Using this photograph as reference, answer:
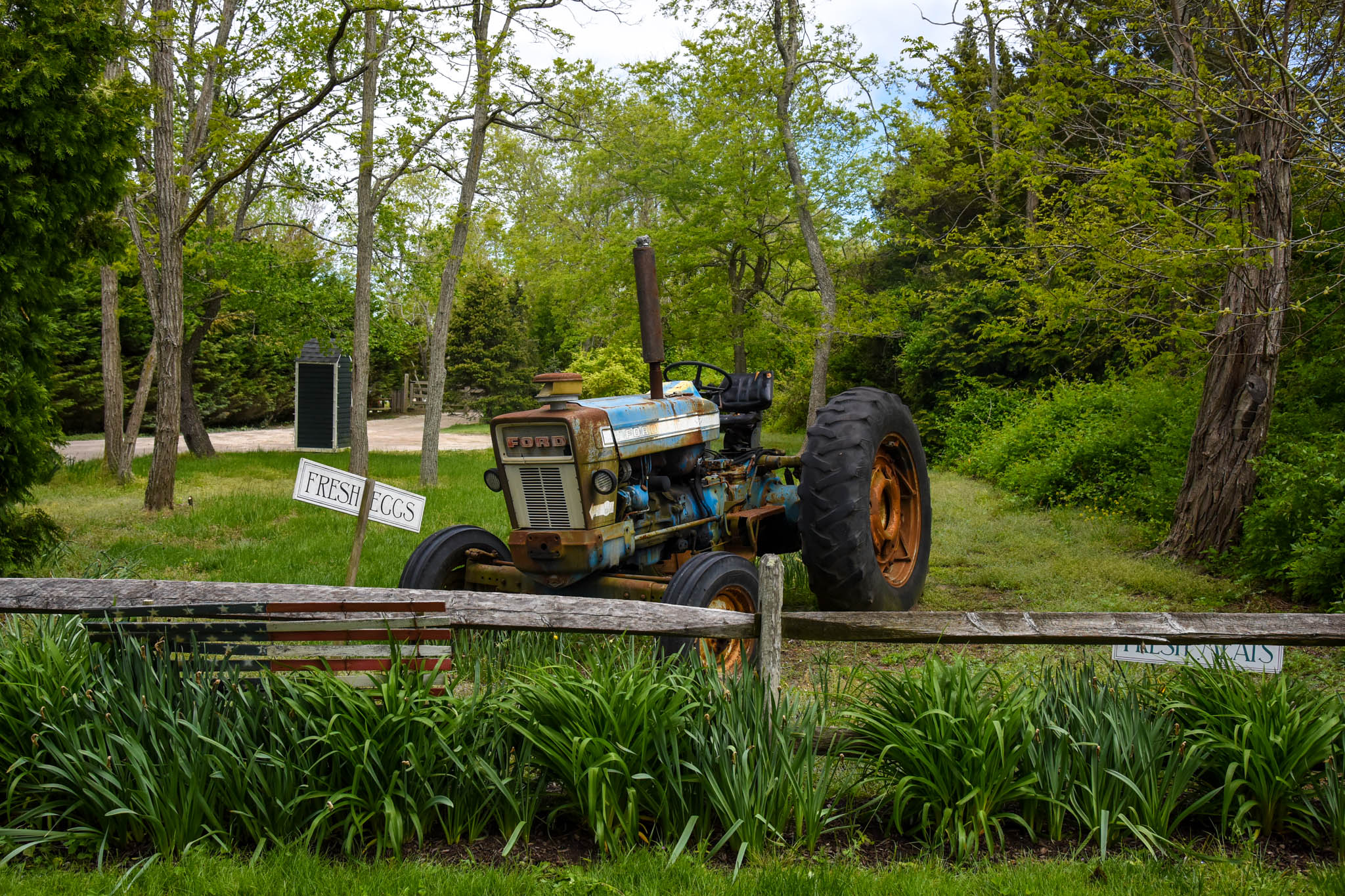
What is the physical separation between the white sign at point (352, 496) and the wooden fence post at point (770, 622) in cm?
228

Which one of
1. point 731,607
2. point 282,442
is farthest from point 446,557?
point 282,442

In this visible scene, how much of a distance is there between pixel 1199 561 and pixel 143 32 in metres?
10.9

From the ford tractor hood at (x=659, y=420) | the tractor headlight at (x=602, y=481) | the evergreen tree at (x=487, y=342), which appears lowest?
the tractor headlight at (x=602, y=481)

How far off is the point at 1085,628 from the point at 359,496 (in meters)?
3.71

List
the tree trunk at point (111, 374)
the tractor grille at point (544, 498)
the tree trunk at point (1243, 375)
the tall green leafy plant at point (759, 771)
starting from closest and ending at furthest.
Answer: the tall green leafy plant at point (759, 771) < the tractor grille at point (544, 498) < the tree trunk at point (1243, 375) < the tree trunk at point (111, 374)

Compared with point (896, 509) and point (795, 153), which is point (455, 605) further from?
point (795, 153)

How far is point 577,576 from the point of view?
5051 mm

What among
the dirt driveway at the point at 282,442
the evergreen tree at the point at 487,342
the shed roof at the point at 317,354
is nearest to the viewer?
the dirt driveway at the point at 282,442

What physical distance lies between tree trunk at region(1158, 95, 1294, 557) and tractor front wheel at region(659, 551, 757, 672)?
4.73 meters

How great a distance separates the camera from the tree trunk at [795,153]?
1526 cm

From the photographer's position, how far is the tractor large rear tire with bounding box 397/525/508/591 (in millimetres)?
5195

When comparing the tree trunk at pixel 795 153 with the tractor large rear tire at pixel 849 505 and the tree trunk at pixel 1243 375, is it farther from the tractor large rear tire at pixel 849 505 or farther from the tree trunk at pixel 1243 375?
the tractor large rear tire at pixel 849 505

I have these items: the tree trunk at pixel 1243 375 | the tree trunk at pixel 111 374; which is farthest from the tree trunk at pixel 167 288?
the tree trunk at pixel 1243 375

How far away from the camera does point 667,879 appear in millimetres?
2965
